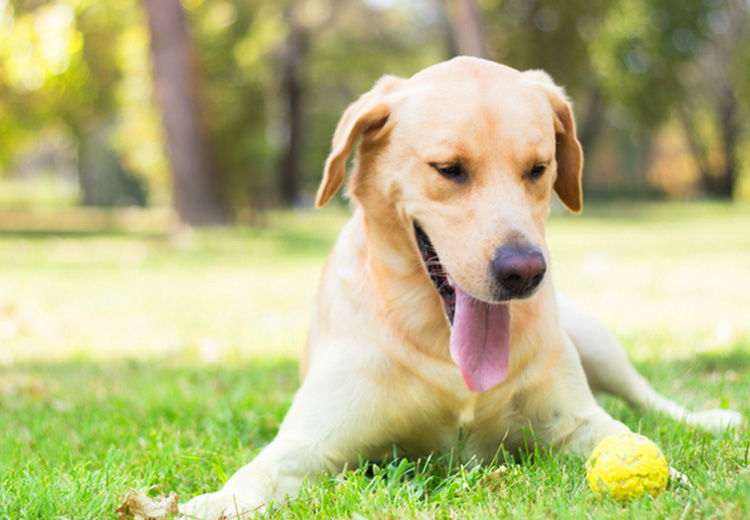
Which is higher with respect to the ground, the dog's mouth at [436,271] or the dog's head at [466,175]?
the dog's head at [466,175]

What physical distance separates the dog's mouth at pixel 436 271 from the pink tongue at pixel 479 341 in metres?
0.09

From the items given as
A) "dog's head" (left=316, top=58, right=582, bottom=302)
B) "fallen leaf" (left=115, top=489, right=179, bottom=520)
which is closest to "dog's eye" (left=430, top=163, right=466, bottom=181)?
"dog's head" (left=316, top=58, right=582, bottom=302)

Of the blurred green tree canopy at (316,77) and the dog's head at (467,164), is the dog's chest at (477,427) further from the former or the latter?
the blurred green tree canopy at (316,77)

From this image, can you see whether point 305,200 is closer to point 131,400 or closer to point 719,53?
point 719,53

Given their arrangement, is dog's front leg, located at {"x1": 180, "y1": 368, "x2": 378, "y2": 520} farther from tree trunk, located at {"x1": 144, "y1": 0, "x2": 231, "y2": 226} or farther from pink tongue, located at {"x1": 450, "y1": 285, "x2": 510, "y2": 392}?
tree trunk, located at {"x1": 144, "y1": 0, "x2": 231, "y2": 226}

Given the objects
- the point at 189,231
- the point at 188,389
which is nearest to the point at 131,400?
the point at 188,389

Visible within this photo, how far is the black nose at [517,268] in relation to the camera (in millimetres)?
2492

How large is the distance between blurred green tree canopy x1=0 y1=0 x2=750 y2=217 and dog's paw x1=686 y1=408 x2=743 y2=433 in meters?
12.3

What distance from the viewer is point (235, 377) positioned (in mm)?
4832

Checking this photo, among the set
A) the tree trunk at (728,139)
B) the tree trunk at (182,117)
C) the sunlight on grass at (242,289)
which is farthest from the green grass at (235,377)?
the tree trunk at (728,139)

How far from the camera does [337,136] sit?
3.06 m

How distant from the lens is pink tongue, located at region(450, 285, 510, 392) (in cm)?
273

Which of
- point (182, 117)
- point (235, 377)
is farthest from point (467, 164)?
point (182, 117)

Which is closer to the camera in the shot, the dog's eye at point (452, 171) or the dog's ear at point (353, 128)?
the dog's eye at point (452, 171)
